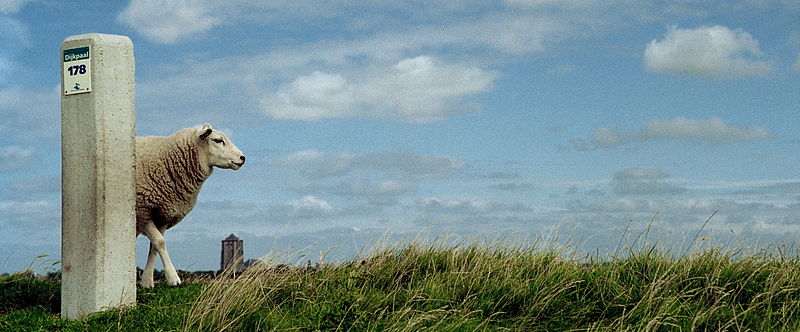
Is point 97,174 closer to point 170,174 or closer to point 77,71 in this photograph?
point 77,71

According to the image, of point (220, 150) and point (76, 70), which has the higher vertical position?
point (76, 70)

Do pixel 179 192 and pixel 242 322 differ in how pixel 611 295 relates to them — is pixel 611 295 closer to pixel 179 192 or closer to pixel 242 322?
pixel 242 322

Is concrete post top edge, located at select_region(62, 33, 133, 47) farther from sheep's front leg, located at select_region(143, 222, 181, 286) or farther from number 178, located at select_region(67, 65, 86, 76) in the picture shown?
sheep's front leg, located at select_region(143, 222, 181, 286)

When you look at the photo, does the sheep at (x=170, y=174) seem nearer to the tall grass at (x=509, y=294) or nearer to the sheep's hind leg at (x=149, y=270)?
the sheep's hind leg at (x=149, y=270)

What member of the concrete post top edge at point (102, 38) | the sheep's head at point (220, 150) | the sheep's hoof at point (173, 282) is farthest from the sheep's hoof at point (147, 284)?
the concrete post top edge at point (102, 38)

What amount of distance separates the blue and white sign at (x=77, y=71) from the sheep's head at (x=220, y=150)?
5.82 feet

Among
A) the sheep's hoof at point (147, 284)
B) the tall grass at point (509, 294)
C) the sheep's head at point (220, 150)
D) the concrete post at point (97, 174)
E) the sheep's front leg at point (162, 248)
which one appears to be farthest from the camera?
the sheep's head at point (220, 150)

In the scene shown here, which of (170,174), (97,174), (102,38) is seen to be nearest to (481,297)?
(97,174)

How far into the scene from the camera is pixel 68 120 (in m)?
7.61

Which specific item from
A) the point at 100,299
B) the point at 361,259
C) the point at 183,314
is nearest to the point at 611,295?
the point at 361,259

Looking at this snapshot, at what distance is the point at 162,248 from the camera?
8.86m

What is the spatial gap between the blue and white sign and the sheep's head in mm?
1774

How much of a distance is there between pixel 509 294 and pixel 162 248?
419 centimetres

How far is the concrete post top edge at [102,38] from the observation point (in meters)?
7.52
